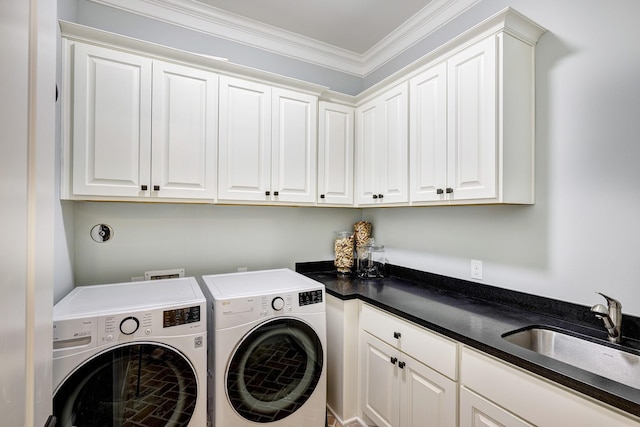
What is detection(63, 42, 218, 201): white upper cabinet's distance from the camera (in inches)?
64.1

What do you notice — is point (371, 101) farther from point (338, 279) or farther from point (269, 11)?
point (338, 279)

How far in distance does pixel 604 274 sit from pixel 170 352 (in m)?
1.98

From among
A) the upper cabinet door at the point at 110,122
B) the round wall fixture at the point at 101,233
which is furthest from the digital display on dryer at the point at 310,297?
the round wall fixture at the point at 101,233

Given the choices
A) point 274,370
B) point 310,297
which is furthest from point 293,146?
point 274,370

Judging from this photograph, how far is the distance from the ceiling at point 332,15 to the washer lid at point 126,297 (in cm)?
189

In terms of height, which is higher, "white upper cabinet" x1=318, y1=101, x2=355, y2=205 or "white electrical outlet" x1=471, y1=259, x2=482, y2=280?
"white upper cabinet" x1=318, y1=101, x2=355, y2=205

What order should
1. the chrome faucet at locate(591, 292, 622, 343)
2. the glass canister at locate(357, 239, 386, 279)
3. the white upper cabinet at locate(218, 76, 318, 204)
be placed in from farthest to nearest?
the glass canister at locate(357, 239, 386, 279) < the white upper cabinet at locate(218, 76, 318, 204) < the chrome faucet at locate(591, 292, 622, 343)

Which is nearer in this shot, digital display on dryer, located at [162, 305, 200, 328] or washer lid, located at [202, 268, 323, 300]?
digital display on dryer, located at [162, 305, 200, 328]

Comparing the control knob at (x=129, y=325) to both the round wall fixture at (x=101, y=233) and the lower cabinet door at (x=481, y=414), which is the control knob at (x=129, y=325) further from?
the lower cabinet door at (x=481, y=414)

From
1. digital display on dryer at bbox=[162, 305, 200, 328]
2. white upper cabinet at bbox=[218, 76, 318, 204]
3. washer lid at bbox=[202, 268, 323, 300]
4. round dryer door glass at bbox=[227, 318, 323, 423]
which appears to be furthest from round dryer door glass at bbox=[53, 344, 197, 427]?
white upper cabinet at bbox=[218, 76, 318, 204]

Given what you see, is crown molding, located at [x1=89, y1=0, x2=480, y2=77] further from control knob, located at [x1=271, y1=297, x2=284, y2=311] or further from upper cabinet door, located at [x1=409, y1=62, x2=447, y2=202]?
control knob, located at [x1=271, y1=297, x2=284, y2=311]

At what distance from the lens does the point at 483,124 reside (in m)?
1.58

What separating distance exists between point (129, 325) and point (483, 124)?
6.28ft

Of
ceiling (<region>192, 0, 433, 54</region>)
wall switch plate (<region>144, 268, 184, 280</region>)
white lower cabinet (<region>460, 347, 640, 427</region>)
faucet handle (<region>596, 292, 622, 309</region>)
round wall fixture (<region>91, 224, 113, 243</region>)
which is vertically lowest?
white lower cabinet (<region>460, 347, 640, 427</region>)
